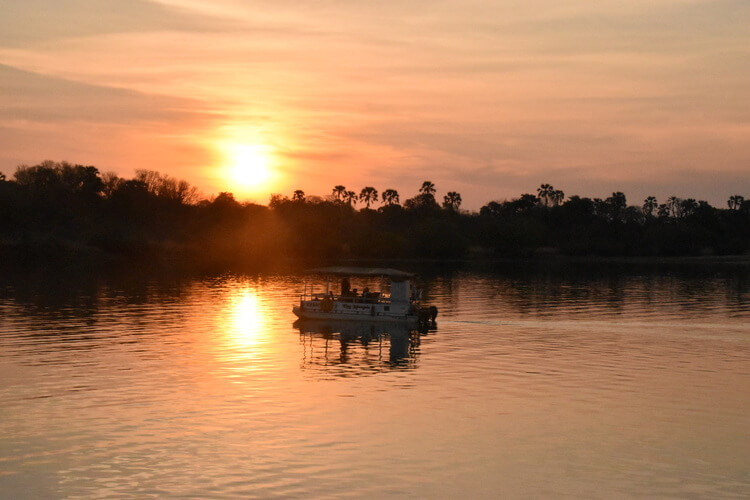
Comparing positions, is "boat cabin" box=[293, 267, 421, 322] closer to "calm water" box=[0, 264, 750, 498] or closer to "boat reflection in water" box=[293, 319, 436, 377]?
"boat reflection in water" box=[293, 319, 436, 377]

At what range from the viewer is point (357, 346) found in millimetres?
57281

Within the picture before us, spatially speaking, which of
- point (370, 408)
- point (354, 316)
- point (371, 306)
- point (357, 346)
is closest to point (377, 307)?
point (371, 306)

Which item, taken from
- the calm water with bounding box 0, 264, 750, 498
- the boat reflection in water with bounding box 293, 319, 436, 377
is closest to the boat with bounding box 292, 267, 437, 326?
the boat reflection in water with bounding box 293, 319, 436, 377

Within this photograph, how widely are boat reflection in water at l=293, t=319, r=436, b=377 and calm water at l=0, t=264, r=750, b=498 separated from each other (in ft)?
0.87

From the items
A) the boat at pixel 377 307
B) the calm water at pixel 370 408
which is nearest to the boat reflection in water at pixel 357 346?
the calm water at pixel 370 408

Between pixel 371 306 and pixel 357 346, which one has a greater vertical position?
pixel 371 306

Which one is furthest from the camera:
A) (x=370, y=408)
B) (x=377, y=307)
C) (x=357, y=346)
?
(x=377, y=307)

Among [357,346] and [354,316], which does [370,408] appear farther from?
[354,316]

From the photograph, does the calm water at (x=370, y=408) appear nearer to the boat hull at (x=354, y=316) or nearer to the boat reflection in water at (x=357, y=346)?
the boat reflection in water at (x=357, y=346)

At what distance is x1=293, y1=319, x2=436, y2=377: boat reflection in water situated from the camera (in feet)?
158

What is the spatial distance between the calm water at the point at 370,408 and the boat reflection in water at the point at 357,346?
264mm

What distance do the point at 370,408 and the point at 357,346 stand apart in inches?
838

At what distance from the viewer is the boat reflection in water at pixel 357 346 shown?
48.1m

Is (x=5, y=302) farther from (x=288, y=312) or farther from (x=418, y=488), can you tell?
(x=418, y=488)
